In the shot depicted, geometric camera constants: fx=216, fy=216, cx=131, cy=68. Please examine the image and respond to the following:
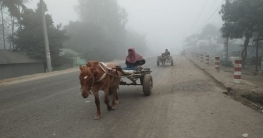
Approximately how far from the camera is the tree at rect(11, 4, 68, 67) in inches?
1093

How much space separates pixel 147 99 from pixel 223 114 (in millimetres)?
2548

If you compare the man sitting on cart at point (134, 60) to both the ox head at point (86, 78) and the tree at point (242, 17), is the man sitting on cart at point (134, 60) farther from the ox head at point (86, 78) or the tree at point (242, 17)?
the tree at point (242, 17)

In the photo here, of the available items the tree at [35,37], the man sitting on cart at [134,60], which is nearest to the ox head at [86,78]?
the man sitting on cart at [134,60]

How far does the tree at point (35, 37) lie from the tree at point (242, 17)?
21.2 metres

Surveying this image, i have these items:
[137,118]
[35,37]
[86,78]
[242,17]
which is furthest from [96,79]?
[35,37]

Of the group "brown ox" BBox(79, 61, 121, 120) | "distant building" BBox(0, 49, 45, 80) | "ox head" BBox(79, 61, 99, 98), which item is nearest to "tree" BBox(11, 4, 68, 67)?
"distant building" BBox(0, 49, 45, 80)

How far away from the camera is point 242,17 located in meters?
19.9

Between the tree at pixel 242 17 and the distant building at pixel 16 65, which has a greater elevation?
the tree at pixel 242 17

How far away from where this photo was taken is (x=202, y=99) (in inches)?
263

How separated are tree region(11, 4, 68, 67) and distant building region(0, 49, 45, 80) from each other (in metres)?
1.07

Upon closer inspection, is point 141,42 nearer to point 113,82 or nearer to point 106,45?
point 106,45

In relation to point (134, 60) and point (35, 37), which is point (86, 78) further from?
point (35, 37)

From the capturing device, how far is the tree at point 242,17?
18.8 meters

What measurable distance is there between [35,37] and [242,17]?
78.3ft
